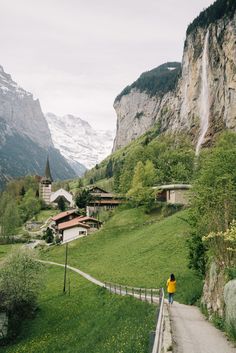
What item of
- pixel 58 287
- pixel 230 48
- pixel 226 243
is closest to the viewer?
pixel 226 243

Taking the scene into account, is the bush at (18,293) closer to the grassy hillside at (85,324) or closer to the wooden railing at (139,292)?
the grassy hillside at (85,324)

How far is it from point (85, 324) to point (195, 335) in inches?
759

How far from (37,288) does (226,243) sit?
30.6 m

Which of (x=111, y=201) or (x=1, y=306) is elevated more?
(x=111, y=201)

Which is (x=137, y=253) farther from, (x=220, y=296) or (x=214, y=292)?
(x=220, y=296)

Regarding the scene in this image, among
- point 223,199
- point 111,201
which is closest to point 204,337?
point 223,199

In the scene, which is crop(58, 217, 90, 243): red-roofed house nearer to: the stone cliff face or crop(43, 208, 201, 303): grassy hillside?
crop(43, 208, 201, 303): grassy hillside

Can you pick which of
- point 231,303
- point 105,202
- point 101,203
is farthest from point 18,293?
point 105,202

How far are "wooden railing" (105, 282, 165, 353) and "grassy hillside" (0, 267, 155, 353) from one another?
960 mm

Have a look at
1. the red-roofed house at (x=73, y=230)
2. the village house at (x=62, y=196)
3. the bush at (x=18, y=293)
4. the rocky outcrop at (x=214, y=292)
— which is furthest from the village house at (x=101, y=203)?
the rocky outcrop at (x=214, y=292)

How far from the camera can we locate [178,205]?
87.4 metres

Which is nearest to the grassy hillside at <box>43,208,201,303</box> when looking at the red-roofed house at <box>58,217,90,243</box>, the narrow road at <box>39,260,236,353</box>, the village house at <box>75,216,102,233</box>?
the narrow road at <box>39,260,236,353</box>

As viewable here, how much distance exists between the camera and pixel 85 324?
37.9 meters

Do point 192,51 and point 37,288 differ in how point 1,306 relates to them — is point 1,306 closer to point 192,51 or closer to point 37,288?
point 37,288
